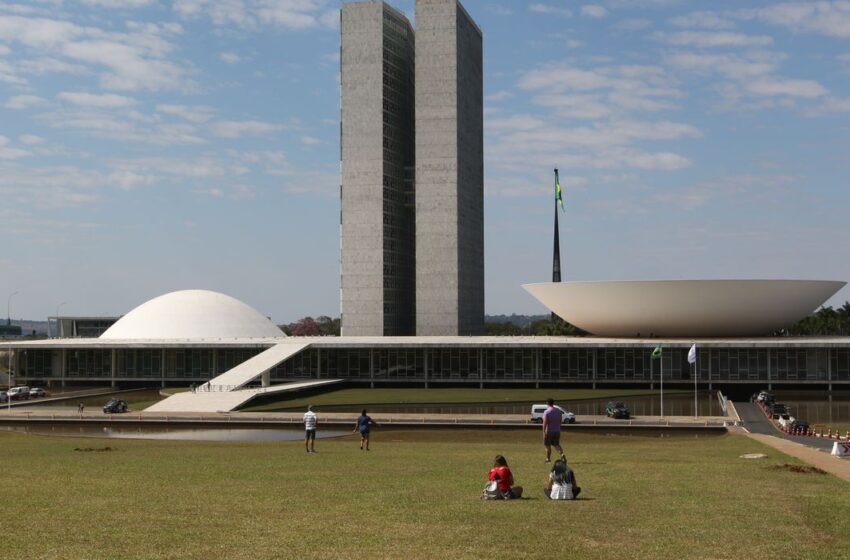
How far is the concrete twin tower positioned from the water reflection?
66.4 metres

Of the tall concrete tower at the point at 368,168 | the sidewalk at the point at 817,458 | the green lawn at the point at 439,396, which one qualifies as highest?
the tall concrete tower at the point at 368,168

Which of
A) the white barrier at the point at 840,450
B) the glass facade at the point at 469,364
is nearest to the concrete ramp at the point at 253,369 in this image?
the glass facade at the point at 469,364

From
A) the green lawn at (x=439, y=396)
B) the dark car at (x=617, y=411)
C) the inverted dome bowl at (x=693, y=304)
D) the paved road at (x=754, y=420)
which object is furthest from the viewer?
the inverted dome bowl at (x=693, y=304)

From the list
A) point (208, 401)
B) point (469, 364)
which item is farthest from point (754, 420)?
point (469, 364)

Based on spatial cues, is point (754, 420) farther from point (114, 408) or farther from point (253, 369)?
point (253, 369)

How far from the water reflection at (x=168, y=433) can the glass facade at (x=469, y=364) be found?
3714 cm

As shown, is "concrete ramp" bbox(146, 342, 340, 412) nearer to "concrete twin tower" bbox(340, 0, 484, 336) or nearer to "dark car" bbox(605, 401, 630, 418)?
"dark car" bbox(605, 401, 630, 418)

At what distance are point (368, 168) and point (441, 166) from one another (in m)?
9.24

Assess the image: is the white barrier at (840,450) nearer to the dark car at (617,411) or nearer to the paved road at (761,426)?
the paved road at (761,426)

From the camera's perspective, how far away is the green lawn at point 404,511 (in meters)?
14.3

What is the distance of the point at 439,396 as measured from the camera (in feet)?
256

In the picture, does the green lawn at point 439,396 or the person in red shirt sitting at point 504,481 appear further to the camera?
the green lawn at point 439,396

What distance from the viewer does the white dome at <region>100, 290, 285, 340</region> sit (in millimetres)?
A: 107875

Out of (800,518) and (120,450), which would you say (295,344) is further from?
(800,518)
